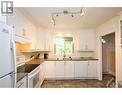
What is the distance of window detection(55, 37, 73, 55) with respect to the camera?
7469 millimetres

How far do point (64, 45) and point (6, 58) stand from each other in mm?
5746

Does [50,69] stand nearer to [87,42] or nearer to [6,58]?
[87,42]

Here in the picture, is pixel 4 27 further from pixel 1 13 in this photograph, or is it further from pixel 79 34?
pixel 79 34

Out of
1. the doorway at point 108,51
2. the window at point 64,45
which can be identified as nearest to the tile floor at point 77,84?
the window at point 64,45

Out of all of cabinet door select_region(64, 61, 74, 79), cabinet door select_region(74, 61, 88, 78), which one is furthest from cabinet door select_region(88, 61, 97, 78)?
cabinet door select_region(64, 61, 74, 79)

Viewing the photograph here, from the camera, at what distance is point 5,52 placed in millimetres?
1852

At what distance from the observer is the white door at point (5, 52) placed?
173 centimetres

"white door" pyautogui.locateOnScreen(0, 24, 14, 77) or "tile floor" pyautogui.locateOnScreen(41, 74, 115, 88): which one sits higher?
"white door" pyautogui.locateOnScreen(0, 24, 14, 77)

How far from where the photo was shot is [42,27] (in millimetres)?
7148

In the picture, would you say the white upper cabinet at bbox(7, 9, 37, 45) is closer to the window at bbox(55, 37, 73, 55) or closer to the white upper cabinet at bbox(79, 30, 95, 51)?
the window at bbox(55, 37, 73, 55)

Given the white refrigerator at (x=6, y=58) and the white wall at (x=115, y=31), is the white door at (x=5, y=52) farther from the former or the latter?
the white wall at (x=115, y=31)
